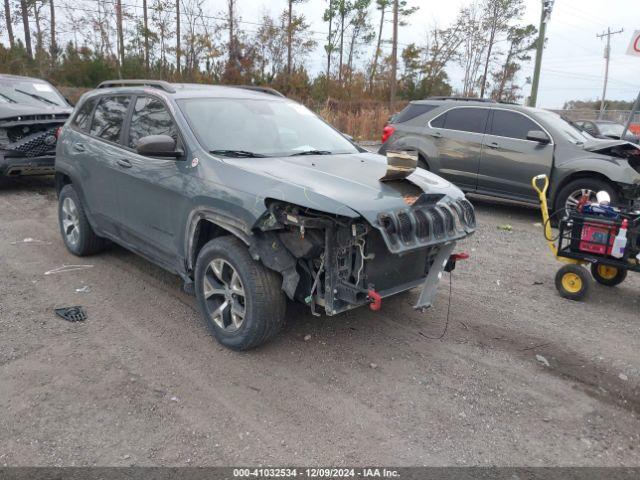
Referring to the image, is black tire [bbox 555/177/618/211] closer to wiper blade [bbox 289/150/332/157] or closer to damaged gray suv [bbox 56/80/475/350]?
damaged gray suv [bbox 56/80/475/350]

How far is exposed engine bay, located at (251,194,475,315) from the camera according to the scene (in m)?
3.26

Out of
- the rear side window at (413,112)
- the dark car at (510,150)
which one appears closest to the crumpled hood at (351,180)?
the dark car at (510,150)

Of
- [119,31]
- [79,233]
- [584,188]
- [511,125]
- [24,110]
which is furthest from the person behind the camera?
[119,31]

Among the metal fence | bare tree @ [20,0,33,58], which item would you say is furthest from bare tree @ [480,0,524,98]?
bare tree @ [20,0,33,58]

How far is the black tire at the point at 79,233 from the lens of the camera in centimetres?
556

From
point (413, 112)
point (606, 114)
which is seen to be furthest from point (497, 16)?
point (413, 112)

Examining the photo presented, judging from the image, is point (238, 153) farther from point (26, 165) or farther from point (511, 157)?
point (26, 165)

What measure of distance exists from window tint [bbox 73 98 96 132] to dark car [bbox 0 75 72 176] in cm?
346

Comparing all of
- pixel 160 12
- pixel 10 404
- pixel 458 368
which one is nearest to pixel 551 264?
pixel 458 368

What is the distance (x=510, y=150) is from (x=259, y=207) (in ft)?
20.5

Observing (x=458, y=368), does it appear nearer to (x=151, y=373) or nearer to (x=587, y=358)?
(x=587, y=358)

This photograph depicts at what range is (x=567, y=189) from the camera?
26.1ft

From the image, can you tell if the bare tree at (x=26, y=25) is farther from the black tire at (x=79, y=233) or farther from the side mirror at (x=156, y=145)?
the side mirror at (x=156, y=145)

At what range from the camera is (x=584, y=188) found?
25.6 ft
